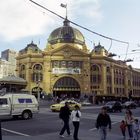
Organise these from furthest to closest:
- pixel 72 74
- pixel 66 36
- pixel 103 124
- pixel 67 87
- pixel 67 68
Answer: pixel 66 36 → pixel 67 68 → pixel 72 74 → pixel 67 87 → pixel 103 124

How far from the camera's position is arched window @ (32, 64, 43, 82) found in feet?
318

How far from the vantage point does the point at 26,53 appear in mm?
101250

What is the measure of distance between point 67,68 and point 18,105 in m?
67.6

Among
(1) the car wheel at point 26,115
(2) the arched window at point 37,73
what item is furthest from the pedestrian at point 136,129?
(2) the arched window at point 37,73

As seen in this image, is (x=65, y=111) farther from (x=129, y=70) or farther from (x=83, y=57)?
(x=129, y=70)

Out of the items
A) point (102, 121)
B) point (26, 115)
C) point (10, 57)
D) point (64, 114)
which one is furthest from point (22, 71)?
point (102, 121)

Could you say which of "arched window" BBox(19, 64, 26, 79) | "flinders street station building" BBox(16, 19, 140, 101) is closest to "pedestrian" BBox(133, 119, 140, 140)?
"flinders street station building" BBox(16, 19, 140, 101)

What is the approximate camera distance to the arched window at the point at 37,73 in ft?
318

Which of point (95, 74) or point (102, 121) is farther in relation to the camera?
point (95, 74)

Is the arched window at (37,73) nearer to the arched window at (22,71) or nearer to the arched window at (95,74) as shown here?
the arched window at (22,71)

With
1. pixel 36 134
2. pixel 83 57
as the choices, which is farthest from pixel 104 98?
pixel 36 134

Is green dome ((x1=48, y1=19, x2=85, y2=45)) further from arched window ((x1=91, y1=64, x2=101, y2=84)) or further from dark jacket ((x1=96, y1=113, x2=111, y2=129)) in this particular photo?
dark jacket ((x1=96, y1=113, x2=111, y2=129))

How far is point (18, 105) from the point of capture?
94.2 ft

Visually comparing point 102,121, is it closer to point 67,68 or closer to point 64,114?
point 64,114
